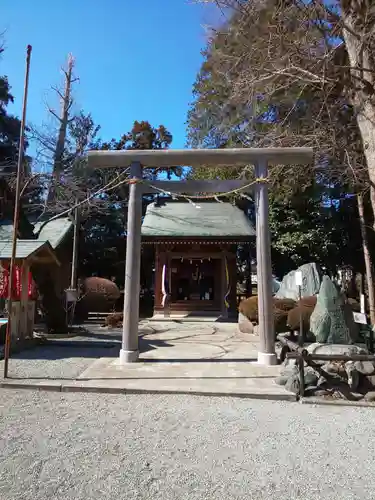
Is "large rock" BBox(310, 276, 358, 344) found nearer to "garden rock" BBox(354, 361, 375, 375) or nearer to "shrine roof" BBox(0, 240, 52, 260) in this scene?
"garden rock" BBox(354, 361, 375, 375)

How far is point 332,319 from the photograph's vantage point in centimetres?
652

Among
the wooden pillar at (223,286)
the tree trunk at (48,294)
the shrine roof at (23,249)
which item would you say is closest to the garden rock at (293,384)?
the shrine roof at (23,249)

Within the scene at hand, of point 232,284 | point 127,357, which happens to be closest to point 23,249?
point 127,357

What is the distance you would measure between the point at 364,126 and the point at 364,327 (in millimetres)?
4356

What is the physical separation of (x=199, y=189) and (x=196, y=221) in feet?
27.7

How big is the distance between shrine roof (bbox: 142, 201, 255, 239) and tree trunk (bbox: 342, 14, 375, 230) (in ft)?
23.8

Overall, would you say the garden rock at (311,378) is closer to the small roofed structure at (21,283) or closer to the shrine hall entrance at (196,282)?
the small roofed structure at (21,283)

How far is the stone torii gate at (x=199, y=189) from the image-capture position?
7.18 meters

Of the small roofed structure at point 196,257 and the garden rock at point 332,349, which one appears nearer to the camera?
the garden rock at point 332,349

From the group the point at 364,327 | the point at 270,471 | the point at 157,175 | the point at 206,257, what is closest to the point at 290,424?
the point at 270,471

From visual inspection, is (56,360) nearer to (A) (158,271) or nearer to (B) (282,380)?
(B) (282,380)

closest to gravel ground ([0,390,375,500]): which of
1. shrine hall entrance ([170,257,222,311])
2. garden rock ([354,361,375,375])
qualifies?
garden rock ([354,361,375,375])

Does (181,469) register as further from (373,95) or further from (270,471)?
(373,95)

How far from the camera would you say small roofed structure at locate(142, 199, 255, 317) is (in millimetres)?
15234
